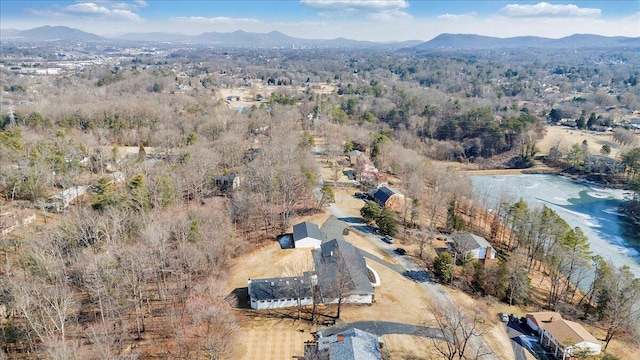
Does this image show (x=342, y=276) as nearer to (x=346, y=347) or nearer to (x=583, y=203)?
(x=346, y=347)

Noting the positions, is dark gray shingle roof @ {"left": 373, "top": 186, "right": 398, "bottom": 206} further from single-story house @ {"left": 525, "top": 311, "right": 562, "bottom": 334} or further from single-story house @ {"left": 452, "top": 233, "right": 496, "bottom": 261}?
single-story house @ {"left": 525, "top": 311, "right": 562, "bottom": 334}

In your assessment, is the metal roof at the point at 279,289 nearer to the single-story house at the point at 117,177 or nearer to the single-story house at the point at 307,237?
the single-story house at the point at 307,237

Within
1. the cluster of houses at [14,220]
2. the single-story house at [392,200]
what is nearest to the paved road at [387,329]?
the single-story house at [392,200]

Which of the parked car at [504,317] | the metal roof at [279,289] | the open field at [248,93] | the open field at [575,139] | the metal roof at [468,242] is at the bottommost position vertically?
the parked car at [504,317]

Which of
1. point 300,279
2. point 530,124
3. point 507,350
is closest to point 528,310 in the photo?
point 507,350

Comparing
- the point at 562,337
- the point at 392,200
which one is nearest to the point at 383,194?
the point at 392,200

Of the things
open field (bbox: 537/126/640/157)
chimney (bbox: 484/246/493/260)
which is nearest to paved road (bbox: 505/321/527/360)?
chimney (bbox: 484/246/493/260)

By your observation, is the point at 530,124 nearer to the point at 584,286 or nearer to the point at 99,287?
the point at 584,286
